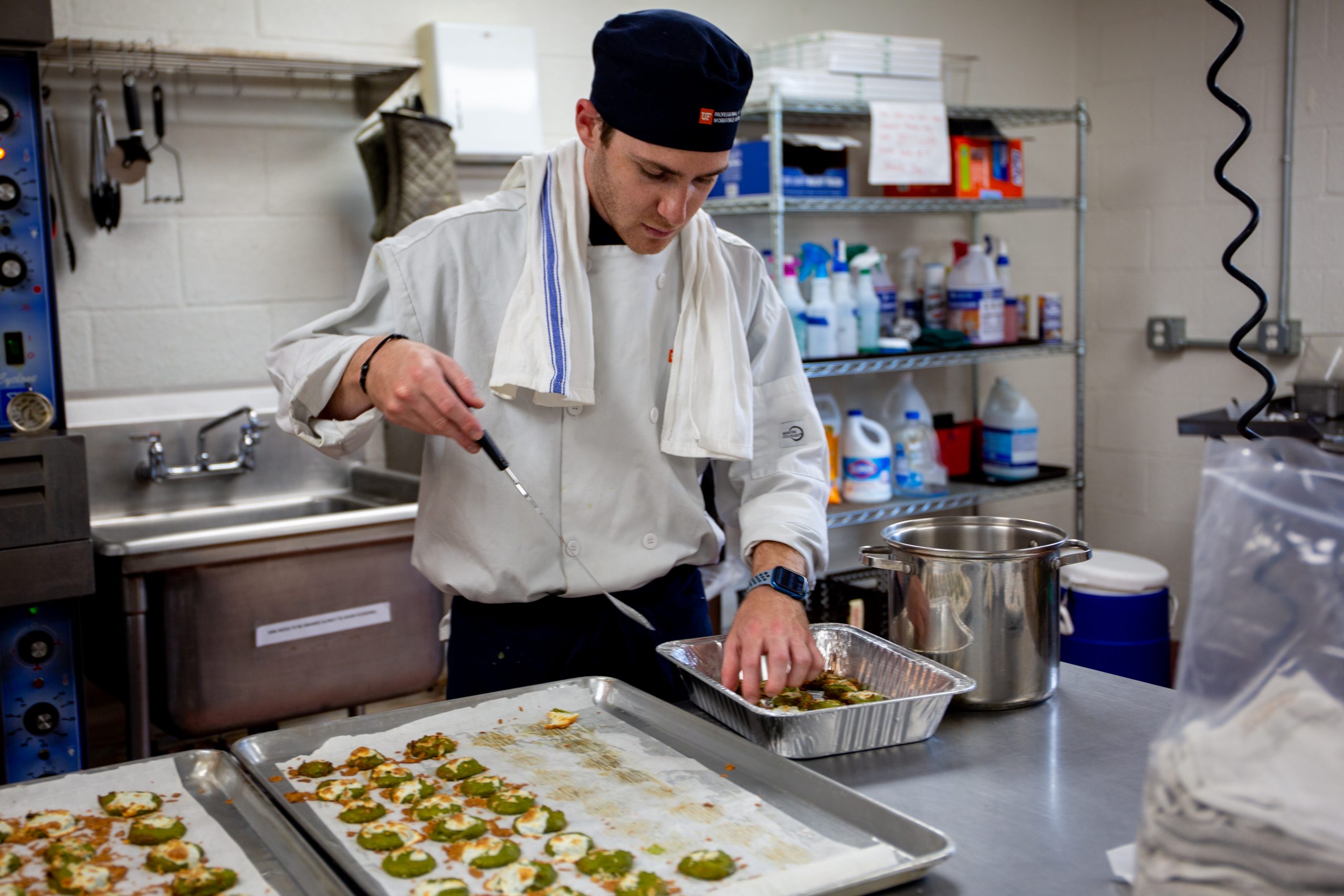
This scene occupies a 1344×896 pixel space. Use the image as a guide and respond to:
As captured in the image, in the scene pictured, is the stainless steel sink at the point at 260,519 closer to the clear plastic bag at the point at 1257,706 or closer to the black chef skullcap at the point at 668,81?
the black chef skullcap at the point at 668,81

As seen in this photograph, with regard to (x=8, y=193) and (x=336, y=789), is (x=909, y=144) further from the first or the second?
(x=336, y=789)

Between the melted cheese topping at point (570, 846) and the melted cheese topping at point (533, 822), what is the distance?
23mm

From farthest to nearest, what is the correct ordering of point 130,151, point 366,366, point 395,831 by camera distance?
point 130,151 → point 366,366 → point 395,831

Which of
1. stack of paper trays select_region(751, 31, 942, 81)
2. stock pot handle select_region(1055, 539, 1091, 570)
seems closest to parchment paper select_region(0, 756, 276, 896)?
stock pot handle select_region(1055, 539, 1091, 570)

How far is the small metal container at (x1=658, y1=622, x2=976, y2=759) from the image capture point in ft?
4.01

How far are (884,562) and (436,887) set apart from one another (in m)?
0.65

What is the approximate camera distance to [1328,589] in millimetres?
804

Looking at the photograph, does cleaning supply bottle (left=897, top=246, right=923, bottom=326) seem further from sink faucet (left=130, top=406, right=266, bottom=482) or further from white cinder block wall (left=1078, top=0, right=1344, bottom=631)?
sink faucet (left=130, top=406, right=266, bottom=482)

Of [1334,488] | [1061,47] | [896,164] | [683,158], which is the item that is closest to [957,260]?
[896,164]

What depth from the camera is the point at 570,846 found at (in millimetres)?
1065

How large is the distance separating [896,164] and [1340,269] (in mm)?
1363

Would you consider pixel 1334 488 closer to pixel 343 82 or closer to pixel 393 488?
pixel 393 488

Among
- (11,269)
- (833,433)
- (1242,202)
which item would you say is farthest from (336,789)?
(833,433)

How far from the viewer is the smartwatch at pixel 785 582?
4.90 ft
